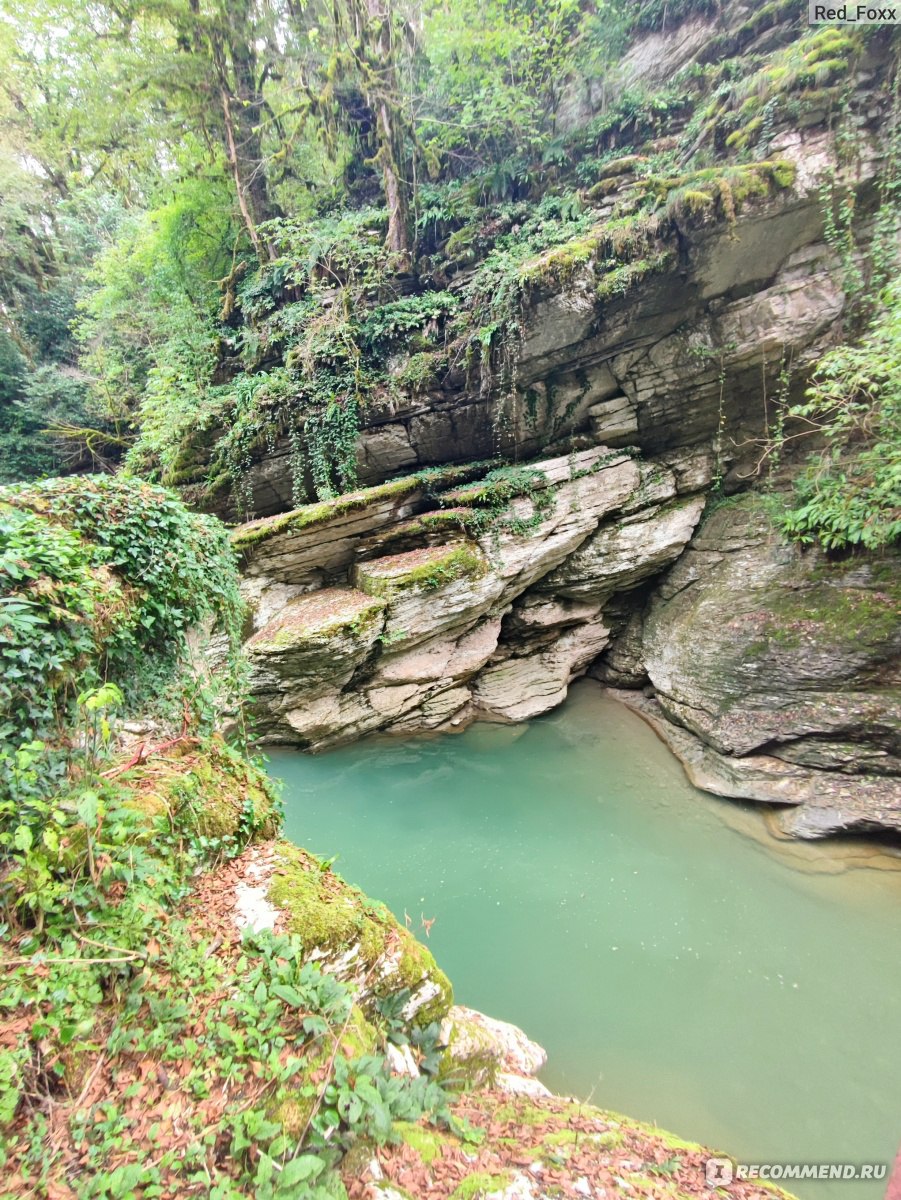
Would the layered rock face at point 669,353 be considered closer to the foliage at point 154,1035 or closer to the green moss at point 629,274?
the green moss at point 629,274

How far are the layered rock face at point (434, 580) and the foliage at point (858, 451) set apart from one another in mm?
1717

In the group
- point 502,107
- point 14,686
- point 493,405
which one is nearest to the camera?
point 14,686

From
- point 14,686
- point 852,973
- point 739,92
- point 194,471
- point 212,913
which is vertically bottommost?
point 852,973

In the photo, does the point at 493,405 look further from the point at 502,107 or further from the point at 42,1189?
the point at 42,1189

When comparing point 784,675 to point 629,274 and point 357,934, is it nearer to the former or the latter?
point 629,274

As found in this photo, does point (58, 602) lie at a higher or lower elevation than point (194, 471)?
lower

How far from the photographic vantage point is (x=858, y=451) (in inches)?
232

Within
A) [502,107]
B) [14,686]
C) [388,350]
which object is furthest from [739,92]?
[14,686]

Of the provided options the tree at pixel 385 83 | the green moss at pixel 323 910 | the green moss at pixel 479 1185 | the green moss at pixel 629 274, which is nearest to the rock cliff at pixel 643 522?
the green moss at pixel 629 274

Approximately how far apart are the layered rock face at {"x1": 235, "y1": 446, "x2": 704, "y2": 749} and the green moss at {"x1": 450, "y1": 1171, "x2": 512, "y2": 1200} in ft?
15.9

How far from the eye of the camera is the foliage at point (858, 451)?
4840mm

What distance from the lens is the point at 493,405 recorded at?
23.5ft

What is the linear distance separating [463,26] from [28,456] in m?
11.1

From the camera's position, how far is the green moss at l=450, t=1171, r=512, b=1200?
1910mm
